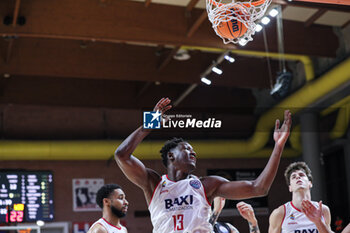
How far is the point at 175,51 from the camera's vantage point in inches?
516

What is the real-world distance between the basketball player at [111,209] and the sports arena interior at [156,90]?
3640mm

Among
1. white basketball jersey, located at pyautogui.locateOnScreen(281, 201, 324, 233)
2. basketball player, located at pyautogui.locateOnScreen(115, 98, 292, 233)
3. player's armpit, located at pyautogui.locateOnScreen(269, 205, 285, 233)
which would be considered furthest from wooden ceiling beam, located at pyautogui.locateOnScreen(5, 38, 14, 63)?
basketball player, located at pyautogui.locateOnScreen(115, 98, 292, 233)

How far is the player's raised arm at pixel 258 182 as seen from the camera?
454 cm

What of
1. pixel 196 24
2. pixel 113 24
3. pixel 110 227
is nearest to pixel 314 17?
pixel 196 24

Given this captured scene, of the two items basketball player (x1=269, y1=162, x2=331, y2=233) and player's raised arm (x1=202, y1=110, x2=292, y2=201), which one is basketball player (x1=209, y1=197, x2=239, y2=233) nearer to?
basketball player (x1=269, y1=162, x2=331, y2=233)

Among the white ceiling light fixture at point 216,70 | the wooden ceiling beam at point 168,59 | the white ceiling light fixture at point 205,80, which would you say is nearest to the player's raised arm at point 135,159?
the wooden ceiling beam at point 168,59

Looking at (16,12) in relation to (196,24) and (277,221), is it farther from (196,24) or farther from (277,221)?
(277,221)

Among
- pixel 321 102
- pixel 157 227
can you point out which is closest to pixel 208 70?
pixel 321 102

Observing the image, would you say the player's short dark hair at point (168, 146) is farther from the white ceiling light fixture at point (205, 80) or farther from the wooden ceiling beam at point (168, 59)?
the white ceiling light fixture at point (205, 80)

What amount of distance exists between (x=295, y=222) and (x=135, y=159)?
3.48 metres

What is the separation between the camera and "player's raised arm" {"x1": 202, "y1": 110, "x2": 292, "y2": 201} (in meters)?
4.54

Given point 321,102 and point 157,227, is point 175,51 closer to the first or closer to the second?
→ point 321,102

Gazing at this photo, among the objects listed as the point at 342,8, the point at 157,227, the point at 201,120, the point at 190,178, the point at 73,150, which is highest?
the point at 342,8

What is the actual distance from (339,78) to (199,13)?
10.7 feet
